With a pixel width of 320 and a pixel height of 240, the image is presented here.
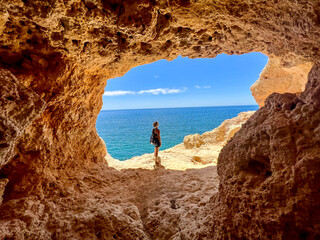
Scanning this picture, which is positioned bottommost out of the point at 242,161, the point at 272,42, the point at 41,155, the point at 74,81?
the point at 41,155

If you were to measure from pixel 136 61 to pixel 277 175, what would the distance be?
4159mm

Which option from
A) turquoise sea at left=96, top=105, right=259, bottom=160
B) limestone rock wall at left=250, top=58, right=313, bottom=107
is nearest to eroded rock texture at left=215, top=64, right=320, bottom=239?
limestone rock wall at left=250, top=58, right=313, bottom=107

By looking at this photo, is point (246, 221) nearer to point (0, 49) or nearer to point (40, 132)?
point (40, 132)

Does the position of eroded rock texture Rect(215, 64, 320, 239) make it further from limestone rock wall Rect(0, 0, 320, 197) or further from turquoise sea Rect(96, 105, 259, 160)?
turquoise sea Rect(96, 105, 259, 160)

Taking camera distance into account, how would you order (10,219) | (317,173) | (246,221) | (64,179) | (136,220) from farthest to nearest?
(64,179) → (136,220) → (10,219) → (246,221) → (317,173)

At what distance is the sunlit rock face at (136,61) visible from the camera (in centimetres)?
189

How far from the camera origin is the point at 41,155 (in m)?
3.60

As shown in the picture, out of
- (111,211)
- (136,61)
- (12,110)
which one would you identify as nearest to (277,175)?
(111,211)

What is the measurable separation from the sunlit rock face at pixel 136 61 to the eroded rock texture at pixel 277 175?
0.4 inches

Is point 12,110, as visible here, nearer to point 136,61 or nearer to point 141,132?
point 136,61

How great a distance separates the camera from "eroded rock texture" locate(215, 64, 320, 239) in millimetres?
1639

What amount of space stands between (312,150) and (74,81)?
186 inches

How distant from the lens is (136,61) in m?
4.60

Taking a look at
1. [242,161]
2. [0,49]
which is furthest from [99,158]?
[242,161]
